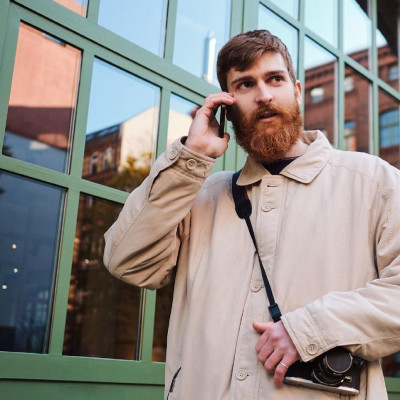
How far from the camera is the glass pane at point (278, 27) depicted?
5359 millimetres

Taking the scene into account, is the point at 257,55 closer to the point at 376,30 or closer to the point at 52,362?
the point at 52,362

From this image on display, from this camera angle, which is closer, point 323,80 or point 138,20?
point 138,20

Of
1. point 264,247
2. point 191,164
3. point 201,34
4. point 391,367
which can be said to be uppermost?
point 201,34

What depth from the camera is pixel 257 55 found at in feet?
7.89

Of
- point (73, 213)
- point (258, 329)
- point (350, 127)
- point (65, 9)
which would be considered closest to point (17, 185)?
point (73, 213)

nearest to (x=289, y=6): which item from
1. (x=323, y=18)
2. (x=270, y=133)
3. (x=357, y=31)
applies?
(x=323, y=18)

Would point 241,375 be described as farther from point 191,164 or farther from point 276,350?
point 191,164

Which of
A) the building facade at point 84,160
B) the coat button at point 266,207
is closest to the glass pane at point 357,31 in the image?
the building facade at point 84,160

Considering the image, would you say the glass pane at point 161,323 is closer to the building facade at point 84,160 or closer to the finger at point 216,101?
the building facade at point 84,160

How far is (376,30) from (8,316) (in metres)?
5.91

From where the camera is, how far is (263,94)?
2.31 meters

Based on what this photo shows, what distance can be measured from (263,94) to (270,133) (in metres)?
0.16

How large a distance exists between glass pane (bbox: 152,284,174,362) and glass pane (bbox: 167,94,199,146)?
1.12 meters

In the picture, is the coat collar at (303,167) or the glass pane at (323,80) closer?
the coat collar at (303,167)
